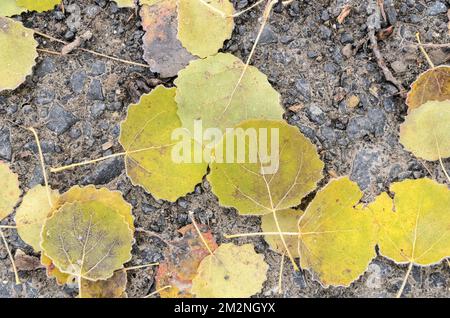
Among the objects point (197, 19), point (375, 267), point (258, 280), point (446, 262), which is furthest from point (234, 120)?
point (446, 262)

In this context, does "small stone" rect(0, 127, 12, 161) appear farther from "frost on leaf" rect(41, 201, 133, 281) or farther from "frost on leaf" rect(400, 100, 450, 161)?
"frost on leaf" rect(400, 100, 450, 161)

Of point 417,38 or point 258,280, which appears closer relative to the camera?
point 258,280

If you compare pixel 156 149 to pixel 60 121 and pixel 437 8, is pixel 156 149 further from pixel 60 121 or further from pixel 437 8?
pixel 437 8

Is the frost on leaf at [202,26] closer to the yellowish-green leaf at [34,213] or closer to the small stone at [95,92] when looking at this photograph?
the small stone at [95,92]

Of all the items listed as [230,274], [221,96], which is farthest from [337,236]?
[221,96]

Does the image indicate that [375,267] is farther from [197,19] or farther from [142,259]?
Answer: [197,19]

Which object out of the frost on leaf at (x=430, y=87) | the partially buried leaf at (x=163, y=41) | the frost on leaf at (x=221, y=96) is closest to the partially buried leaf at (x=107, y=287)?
the frost on leaf at (x=221, y=96)
